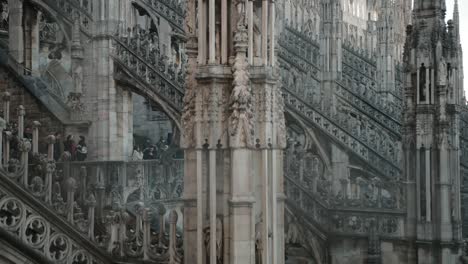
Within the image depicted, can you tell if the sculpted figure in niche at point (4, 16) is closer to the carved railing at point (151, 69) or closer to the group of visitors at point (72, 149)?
the carved railing at point (151, 69)

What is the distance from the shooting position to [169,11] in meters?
21.5

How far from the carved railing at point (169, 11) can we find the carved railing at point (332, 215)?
6931mm

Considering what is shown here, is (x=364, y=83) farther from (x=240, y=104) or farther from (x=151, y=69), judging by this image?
(x=240, y=104)

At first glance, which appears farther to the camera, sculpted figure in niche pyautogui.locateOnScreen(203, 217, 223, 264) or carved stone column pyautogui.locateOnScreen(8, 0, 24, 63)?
carved stone column pyautogui.locateOnScreen(8, 0, 24, 63)

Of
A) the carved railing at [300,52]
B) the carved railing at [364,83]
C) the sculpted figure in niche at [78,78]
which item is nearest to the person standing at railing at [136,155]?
the sculpted figure in niche at [78,78]

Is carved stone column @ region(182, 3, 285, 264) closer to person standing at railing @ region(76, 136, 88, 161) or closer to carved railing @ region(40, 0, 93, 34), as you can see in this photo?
person standing at railing @ region(76, 136, 88, 161)

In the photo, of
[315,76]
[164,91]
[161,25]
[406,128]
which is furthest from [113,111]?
[315,76]

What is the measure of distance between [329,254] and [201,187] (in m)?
9.68

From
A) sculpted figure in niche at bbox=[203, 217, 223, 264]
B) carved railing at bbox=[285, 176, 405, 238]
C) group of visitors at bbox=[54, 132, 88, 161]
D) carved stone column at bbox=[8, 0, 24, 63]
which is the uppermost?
carved stone column at bbox=[8, 0, 24, 63]

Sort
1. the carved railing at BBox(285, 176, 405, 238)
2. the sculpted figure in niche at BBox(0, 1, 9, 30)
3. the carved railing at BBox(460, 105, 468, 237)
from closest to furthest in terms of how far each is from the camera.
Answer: the carved railing at BBox(285, 176, 405, 238) → the sculpted figure in niche at BBox(0, 1, 9, 30) → the carved railing at BBox(460, 105, 468, 237)

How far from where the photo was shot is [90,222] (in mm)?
8648

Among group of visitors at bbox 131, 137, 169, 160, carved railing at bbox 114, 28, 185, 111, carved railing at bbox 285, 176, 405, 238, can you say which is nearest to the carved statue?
carved railing at bbox 285, 176, 405, 238

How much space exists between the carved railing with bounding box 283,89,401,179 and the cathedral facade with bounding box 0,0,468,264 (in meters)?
0.04

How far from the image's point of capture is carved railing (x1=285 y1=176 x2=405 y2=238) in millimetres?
16016
